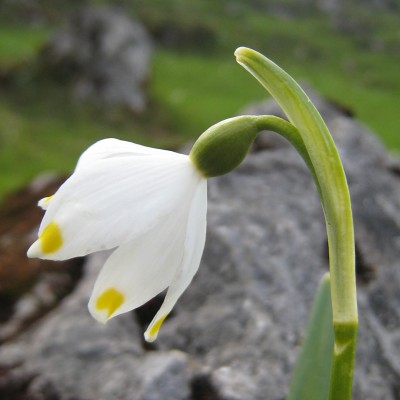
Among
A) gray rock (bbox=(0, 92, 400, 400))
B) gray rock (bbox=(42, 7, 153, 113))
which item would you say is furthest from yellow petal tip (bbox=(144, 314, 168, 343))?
gray rock (bbox=(42, 7, 153, 113))

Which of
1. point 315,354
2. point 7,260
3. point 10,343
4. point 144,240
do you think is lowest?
point 7,260

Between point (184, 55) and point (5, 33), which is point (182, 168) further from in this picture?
point (184, 55)

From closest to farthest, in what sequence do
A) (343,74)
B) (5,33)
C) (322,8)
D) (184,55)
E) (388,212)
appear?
(388,212) → (5,33) → (184,55) → (343,74) → (322,8)

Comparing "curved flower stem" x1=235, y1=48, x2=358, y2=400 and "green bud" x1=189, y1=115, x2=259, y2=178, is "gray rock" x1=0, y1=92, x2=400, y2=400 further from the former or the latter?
"green bud" x1=189, y1=115, x2=259, y2=178

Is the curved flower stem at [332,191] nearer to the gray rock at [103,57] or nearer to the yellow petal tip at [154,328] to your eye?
the yellow petal tip at [154,328]

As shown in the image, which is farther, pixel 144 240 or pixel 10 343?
pixel 10 343

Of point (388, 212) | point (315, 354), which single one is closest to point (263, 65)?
point (315, 354)
